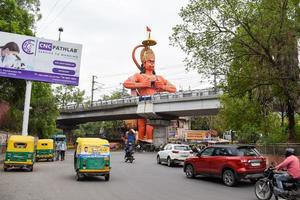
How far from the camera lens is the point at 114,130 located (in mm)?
87875

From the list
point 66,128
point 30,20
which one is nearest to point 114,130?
Result: point 66,128

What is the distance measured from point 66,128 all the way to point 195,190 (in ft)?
229

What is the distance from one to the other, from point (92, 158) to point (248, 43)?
967cm

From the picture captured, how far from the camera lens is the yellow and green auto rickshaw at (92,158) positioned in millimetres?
15406

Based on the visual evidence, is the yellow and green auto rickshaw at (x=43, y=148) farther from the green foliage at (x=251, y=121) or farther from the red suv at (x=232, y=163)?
the red suv at (x=232, y=163)

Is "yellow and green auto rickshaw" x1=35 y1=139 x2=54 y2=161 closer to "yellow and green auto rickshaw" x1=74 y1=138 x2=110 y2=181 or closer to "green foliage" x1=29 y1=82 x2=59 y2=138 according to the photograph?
"yellow and green auto rickshaw" x1=74 y1=138 x2=110 y2=181

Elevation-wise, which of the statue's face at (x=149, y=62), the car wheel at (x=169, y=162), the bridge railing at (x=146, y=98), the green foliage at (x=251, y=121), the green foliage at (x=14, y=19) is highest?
the statue's face at (x=149, y=62)

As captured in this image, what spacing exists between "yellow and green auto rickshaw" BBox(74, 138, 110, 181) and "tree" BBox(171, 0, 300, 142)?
283 inches

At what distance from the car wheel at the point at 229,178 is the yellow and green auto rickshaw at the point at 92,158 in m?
4.94

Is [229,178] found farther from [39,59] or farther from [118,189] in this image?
[39,59]

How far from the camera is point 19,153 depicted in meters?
19.4

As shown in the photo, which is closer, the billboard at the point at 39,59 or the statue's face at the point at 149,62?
the billboard at the point at 39,59

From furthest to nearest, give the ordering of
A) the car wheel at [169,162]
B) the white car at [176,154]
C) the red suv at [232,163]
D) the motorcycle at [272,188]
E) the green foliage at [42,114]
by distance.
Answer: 1. the green foliage at [42,114]
2. the car wheel at [169,162]
3. the white car at [176,154]
4. the red suv at [232,163]
5. the motorcycle at [272,188]

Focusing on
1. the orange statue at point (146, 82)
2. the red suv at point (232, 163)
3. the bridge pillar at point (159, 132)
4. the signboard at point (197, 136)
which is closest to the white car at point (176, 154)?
the red suv at point (232, 163)
